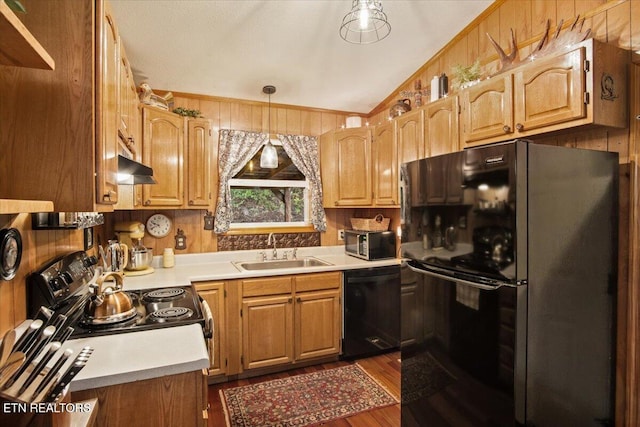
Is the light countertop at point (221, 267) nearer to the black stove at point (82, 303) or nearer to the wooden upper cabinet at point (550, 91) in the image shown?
the black stove at point (82, 303)

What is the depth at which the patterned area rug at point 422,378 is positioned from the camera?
6.10 ft

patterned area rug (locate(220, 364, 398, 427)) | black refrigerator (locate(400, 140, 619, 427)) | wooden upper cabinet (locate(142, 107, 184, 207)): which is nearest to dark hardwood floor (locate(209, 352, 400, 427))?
patterned area rug (locate(220, 364, 398, 427))

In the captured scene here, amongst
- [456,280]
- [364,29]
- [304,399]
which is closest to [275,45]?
[364,29]

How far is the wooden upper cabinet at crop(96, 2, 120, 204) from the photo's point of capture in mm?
1152

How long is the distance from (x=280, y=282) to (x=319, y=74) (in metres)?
1.89

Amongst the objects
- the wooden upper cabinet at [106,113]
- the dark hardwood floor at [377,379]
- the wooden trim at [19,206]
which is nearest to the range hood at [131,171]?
the wooden upper cabinet at [106,113]

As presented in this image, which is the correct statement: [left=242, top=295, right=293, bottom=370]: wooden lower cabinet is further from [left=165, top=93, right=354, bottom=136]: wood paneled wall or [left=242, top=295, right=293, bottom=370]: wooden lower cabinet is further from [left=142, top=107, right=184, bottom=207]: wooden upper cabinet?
[left=165, top=93, right=354, bottom=136]: wood paneled wall

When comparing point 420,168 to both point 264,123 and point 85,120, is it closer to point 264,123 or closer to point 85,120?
point 85,120

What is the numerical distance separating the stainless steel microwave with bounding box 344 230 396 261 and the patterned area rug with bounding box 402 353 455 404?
1.33 meters

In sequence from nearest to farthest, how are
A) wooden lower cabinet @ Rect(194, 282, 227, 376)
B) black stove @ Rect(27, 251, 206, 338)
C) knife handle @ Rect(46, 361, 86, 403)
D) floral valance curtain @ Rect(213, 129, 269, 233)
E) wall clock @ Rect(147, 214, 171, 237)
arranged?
knife handle @ Rect(46, 361, 86, 403) → black stove @ Rect(27, 251, 206, 338) → wooden lower cabinet @ Rect(194, 282, 227, 376) → wall clock @ Rect(147, 214, 171, 237) → floral valance curtain @ Rect(213, 129, 269, 233)

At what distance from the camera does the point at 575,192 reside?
5.35 ft

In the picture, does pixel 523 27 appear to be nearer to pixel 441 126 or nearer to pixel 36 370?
pixel 441 126

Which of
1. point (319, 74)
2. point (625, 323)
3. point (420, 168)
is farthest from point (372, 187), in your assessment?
point (625, 323)

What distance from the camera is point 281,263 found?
11.6 feet
